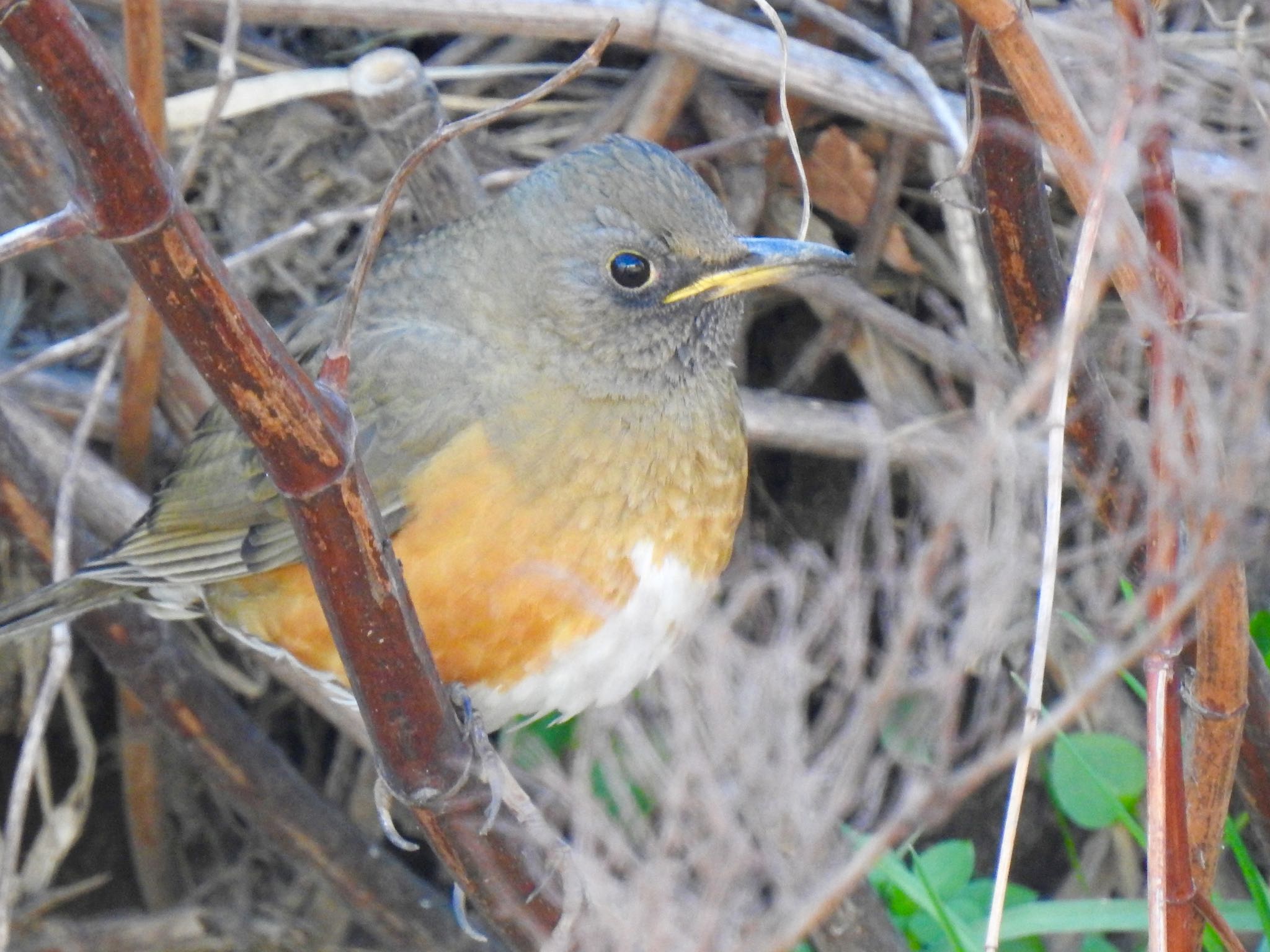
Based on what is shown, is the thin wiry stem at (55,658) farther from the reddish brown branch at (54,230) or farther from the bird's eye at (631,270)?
the reddish brown branch at (54,230)

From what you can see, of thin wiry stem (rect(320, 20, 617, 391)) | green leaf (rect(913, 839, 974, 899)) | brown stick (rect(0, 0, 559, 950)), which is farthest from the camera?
green leaf (rect(913, 839, 974, 899))

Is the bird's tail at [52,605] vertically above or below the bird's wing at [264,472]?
below

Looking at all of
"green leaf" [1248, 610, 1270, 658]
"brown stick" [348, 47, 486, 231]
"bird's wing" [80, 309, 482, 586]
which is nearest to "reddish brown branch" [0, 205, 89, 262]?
"bird's wing" [80, 309, 482, 586]

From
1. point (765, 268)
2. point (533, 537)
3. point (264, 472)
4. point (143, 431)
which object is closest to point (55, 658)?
point (143, 431)

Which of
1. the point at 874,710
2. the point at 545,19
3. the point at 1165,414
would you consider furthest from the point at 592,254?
the point at 874,710

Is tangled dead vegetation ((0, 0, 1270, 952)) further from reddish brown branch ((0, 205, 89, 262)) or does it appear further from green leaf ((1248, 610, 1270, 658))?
green leaf ((1248, 610, 1270, 658))

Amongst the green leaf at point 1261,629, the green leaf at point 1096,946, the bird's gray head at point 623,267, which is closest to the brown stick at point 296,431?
the bird's gray head at point 623,267

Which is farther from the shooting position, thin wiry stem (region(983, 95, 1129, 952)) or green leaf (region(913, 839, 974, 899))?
green leaf (region(913, 839, 974, 899))
